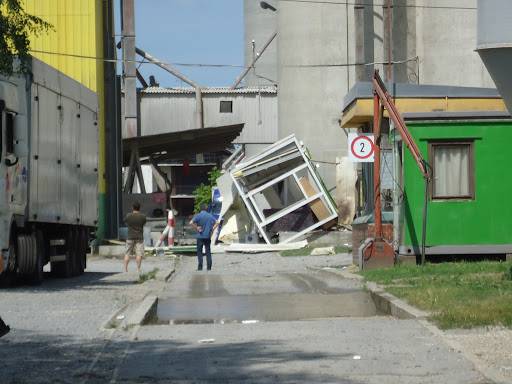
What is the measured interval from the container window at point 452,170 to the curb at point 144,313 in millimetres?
7612

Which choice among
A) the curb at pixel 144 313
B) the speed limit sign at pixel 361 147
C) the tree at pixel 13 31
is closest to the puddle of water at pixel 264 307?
the curb at pixel 144 313

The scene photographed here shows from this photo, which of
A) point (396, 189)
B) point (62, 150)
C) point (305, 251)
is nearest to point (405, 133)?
point (396, 189)

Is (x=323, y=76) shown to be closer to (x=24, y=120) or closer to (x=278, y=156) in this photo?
(x=278, y=156)

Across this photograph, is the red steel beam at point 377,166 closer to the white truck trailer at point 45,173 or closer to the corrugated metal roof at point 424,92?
the corrugated metal roof at point 424,92

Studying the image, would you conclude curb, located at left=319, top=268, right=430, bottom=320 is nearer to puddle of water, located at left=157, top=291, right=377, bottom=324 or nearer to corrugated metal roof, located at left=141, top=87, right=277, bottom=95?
puddle of water, located at left=157, top=291, right=377, bottom=324

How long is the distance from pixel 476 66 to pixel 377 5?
490cm

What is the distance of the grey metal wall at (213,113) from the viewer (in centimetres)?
6812

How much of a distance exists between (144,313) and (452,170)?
32.6ft

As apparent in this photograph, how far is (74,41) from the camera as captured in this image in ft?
131

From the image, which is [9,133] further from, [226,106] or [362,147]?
[226,106]

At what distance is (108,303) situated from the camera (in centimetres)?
1673

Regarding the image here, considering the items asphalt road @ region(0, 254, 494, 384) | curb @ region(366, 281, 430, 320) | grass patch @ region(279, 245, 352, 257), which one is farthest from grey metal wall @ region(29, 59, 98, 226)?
grass patch @ region(279, 245, 352, 257)

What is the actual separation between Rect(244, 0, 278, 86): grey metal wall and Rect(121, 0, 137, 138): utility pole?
1973 cm

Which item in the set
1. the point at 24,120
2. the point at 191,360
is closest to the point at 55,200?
the point at 24,120
